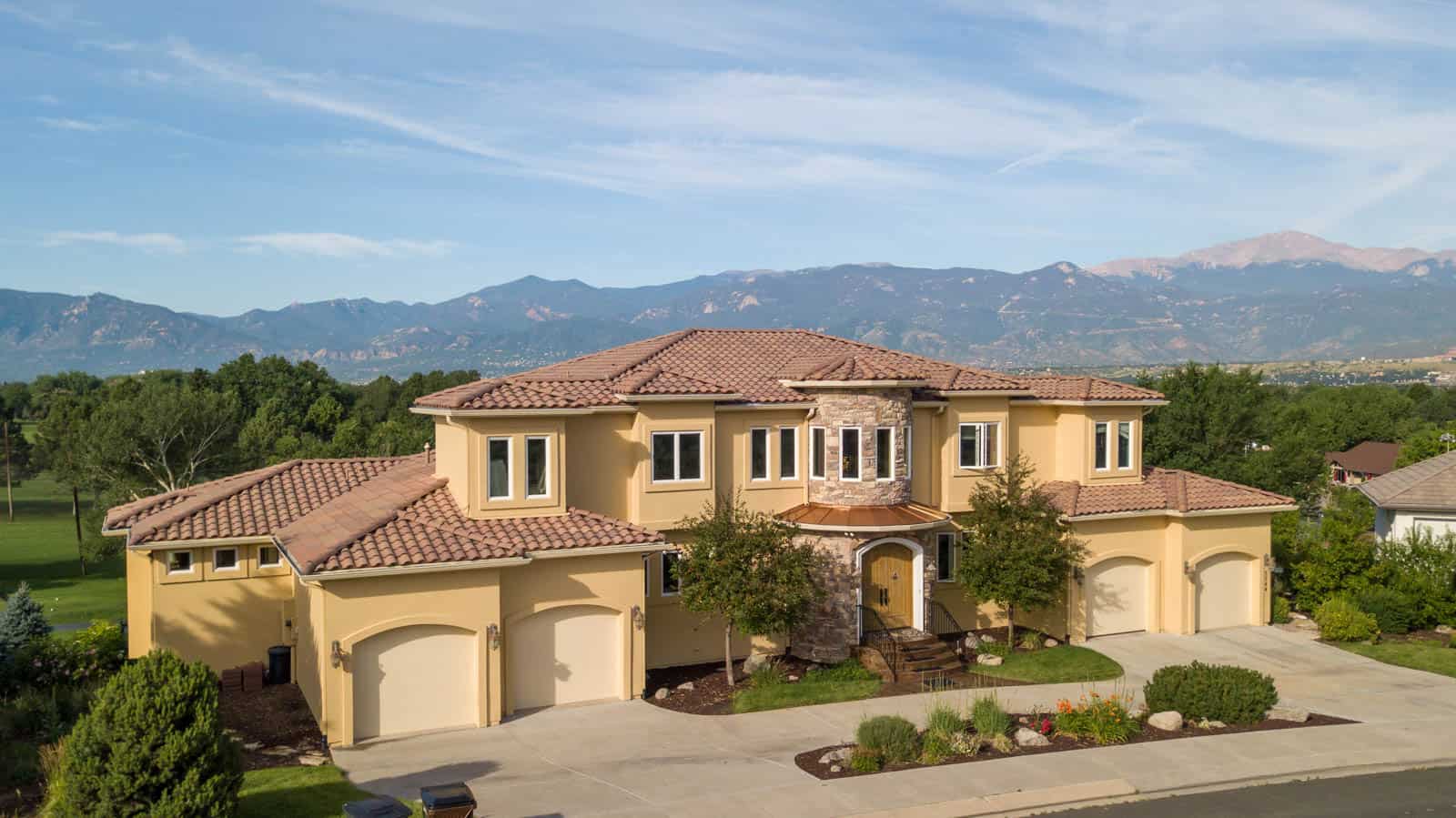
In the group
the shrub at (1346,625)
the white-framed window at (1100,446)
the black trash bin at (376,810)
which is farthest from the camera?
the white-framed window at (1100,446)

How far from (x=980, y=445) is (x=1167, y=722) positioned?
8888 mm

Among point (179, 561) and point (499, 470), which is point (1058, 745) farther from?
point (179, 561)

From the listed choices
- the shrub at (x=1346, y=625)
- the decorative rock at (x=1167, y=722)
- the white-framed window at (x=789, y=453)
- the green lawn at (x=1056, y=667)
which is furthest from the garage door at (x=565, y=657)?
the shrub at (x=1346, y=625)

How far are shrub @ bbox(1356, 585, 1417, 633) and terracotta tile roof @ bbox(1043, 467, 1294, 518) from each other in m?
3.11

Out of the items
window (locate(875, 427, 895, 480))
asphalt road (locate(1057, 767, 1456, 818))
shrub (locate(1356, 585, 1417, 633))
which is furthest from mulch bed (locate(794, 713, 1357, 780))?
shrub (locate(1356, 585, 1417, 633))

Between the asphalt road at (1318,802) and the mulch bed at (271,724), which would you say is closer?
the asphalt road at (1318,802)

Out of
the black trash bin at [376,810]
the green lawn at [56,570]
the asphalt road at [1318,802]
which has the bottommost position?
the green lawn at [56,570]

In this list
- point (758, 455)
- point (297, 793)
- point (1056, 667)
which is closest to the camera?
point (297, 793)

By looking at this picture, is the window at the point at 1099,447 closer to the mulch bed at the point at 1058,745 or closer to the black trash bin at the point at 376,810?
the mulch bed at the point at 1058,745

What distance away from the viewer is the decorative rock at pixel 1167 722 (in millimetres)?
18797

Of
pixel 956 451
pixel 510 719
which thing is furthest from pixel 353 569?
pixel 956 451

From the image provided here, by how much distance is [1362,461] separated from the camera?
78.1m

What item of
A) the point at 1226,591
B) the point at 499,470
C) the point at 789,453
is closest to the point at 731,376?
the point at 789,453

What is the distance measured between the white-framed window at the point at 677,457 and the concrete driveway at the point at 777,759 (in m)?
4.97
